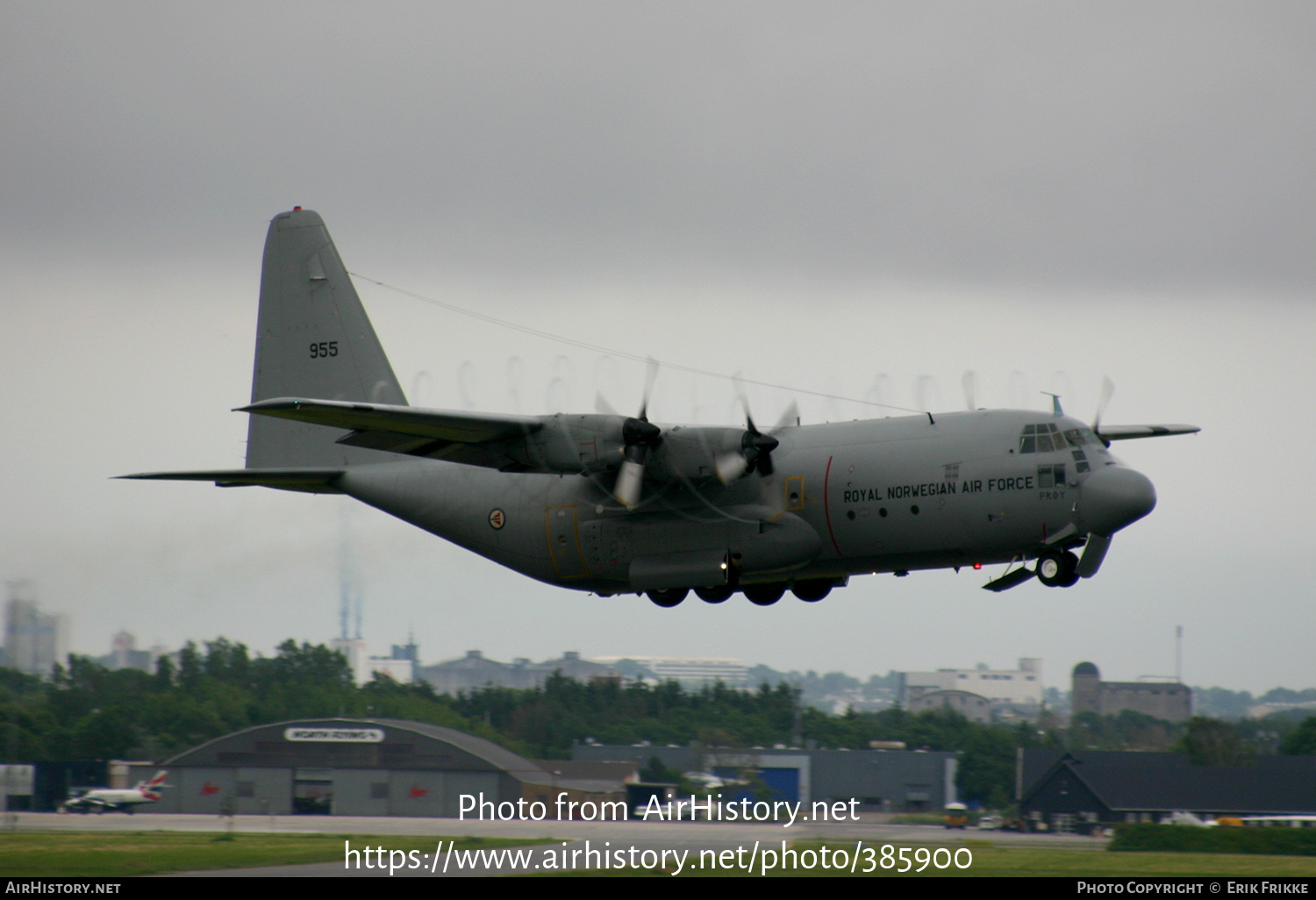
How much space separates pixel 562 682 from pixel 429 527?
20.0m

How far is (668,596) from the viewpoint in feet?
71.8

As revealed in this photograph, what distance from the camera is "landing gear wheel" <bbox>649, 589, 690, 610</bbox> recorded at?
2167 cm

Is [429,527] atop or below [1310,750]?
atop

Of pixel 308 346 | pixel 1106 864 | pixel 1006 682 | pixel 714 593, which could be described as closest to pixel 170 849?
pixel 308 346

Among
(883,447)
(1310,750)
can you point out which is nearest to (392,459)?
(883,447)

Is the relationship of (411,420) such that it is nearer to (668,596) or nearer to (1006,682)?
(668,596)

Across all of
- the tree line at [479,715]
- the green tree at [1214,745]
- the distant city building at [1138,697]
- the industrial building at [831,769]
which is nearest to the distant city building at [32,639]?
the tree line at [479,715]

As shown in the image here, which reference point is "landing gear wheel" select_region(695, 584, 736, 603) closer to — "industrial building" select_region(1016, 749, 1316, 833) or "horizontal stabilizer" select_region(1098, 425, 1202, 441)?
"horizontal stabilizer" select_region(1098, 425, 1202, 441)

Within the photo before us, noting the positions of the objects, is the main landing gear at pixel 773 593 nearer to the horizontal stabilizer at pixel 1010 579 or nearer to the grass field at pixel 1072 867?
the horizontal stabilizer at pixel 1010 579

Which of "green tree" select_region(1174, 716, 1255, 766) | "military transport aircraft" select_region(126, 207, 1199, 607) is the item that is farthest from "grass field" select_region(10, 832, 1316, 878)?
"green tree" select_region(1174, 716, 1255, 766)

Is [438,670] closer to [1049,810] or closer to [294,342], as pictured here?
[1049,810]

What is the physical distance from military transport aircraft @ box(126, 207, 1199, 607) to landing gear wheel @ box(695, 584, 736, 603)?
0.09ft

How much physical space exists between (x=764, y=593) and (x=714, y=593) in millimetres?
1415

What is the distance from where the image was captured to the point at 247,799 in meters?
32.8
